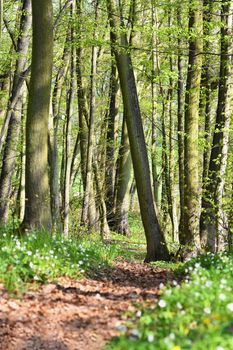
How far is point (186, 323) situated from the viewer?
394 cm

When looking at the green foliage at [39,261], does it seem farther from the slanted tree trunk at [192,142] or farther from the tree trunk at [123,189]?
the tree trunk at [123,189]

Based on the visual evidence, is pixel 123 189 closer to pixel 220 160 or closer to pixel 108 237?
pixel 108 237

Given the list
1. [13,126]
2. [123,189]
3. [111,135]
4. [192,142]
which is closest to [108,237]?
[123,189]

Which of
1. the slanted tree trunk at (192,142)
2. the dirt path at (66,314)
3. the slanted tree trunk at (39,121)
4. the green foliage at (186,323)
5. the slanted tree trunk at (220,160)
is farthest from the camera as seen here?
the slanted tree trunk at (192,142)

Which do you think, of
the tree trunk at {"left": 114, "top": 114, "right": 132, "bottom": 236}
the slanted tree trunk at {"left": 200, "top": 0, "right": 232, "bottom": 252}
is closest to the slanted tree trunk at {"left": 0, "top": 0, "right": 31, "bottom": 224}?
the slanted tree trunk at {"left": 200, "top": 0, "right": 232, "bottom": 252}

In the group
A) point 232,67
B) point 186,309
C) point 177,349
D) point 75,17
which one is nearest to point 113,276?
point 186,309

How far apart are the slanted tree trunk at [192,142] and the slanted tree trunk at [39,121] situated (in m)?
3.40

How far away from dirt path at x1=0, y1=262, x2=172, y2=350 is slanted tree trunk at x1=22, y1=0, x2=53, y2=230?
8.13 ft

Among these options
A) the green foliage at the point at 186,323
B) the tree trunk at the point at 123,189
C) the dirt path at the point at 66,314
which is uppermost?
the tree trunk at the point at 123,189

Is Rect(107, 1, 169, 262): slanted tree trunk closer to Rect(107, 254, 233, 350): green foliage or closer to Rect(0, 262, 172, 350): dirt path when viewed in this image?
Rect(0, 262, 172, 350): dirt path

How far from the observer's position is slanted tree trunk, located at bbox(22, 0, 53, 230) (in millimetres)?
8984

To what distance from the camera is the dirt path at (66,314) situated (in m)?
4.88

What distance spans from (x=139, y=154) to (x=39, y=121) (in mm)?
3019

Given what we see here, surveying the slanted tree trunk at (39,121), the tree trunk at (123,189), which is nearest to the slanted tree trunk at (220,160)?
the slanted tree trunk at (39,121)
